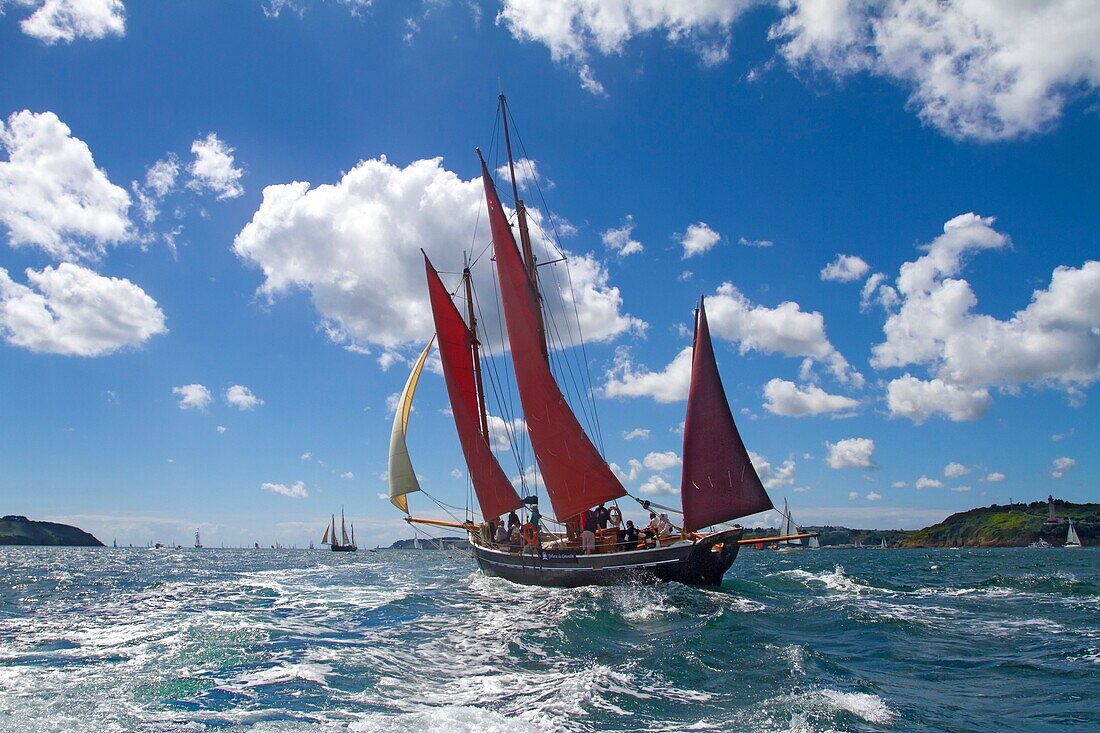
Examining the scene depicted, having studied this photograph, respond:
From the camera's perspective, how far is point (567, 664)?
14820 mm

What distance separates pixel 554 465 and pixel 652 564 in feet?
21.6

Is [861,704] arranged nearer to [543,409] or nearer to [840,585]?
[543,409]

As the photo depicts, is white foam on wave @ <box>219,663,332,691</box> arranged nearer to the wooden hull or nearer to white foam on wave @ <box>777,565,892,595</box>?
the wooden hull

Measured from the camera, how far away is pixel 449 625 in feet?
69.2

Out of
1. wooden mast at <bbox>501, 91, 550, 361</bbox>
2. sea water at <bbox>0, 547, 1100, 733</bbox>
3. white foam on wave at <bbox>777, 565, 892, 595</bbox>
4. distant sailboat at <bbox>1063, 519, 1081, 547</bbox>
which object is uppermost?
wooden mast at <bbox>501, 91, 550, 361</bbox>

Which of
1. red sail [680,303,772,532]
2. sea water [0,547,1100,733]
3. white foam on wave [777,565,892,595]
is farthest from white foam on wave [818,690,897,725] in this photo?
white foam on wave [777,565,892,595]

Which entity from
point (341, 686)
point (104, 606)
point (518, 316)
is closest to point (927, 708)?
point (341, 686)

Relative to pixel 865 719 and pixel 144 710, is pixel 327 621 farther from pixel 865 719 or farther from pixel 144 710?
pixel 865 719

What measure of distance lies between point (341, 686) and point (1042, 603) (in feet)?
84.5

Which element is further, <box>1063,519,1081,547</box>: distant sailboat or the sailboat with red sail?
<box>1063,519,1081,547</box>: distant sailboat

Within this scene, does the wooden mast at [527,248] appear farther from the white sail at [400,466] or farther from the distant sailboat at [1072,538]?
the distant sailboat at [1072,538]

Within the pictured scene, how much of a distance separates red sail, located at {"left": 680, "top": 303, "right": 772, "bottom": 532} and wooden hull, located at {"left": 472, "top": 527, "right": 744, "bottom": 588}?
103 centimetres

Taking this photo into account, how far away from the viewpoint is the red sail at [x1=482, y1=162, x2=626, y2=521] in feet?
99.0

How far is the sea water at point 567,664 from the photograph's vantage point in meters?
11.0
